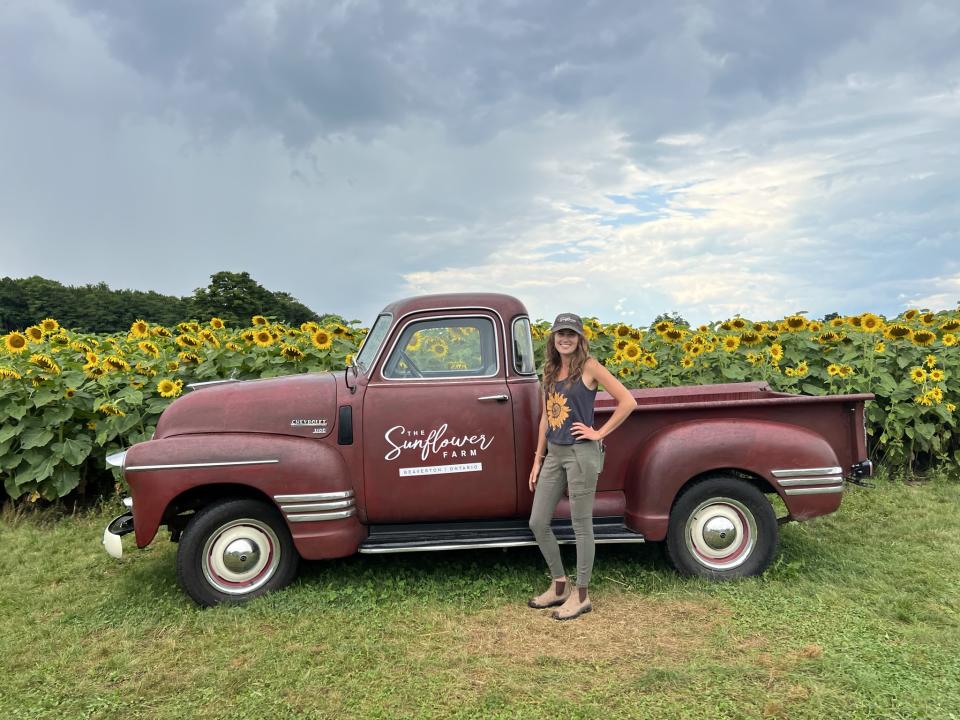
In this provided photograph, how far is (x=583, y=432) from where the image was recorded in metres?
4.36

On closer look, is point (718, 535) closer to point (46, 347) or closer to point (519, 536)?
point (519, 536)

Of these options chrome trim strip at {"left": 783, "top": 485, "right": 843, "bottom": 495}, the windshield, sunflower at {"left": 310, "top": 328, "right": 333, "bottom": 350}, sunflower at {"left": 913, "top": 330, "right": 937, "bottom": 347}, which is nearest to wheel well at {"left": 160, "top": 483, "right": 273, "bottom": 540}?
the windshield

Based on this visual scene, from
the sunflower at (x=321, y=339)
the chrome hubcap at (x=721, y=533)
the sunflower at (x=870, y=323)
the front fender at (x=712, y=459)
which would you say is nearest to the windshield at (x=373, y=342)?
the front fender at (x=712, y=459)

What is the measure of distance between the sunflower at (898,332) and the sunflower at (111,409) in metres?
8.58

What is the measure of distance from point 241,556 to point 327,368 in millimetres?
3116

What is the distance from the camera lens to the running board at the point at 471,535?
4754 mm

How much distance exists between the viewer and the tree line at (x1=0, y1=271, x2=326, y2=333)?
46594mm

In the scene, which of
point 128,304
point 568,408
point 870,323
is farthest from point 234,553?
point 128,304

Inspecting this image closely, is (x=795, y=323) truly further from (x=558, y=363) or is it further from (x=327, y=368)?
(x=327, y=368)

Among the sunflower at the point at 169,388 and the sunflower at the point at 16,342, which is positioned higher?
the sunflower at the point at 16,342

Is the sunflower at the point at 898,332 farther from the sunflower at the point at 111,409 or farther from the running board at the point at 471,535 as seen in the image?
the sunflower at the point at 111,409

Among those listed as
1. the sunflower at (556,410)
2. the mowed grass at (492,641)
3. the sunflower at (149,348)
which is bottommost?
the mowed grass at (492,641)

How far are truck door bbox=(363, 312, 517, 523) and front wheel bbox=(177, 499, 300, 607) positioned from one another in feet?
2.21

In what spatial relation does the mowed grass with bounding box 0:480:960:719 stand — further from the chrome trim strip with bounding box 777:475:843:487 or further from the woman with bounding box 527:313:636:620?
the chrome trim strip with bounding box 777:475:843:487
